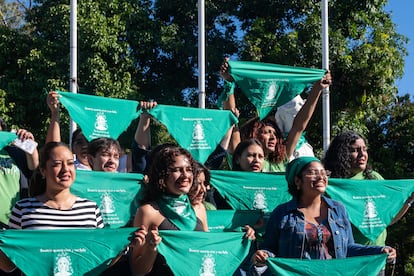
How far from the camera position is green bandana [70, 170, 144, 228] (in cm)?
657

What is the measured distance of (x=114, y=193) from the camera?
22.1ft

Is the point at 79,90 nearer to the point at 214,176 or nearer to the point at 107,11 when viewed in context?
the point at 107,11

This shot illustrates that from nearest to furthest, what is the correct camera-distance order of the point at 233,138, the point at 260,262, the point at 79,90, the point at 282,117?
the point at 260,262, the point at 233,138, the point at 282,117, the point at 79,90

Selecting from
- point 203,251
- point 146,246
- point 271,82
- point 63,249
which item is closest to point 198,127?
point 271,82

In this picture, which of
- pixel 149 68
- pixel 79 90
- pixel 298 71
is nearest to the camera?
pixel 298 71

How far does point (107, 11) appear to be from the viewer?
18.6m

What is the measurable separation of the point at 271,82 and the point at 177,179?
326 cm

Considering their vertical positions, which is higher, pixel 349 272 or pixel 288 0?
pixel 288 0

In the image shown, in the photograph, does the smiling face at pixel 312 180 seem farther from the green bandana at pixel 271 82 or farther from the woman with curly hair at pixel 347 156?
the green bandana at pixel 271 82

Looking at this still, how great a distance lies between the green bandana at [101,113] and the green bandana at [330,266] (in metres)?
3.09

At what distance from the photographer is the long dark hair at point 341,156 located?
6520 millimetres

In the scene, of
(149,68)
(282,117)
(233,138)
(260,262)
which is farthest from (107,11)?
A: (260,262)

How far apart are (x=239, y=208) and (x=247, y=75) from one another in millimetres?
1864

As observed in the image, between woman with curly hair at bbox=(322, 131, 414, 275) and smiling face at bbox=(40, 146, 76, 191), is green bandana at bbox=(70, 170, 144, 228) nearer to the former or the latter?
smiling face at bbox=(40, 146, 76, 191)
